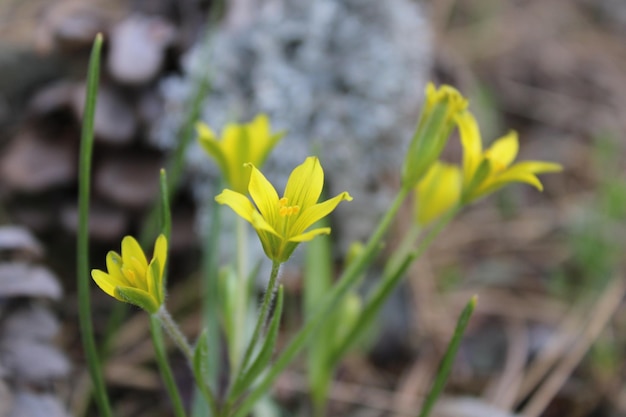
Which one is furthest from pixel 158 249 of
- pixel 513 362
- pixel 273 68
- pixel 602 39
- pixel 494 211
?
pixel 602 39

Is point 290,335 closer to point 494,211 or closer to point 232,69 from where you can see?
point 232,69

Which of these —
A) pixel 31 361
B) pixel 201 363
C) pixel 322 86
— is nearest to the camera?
pixel 201 363

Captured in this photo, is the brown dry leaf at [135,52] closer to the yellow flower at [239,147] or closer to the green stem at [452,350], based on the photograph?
the yellow flower at [239,147]

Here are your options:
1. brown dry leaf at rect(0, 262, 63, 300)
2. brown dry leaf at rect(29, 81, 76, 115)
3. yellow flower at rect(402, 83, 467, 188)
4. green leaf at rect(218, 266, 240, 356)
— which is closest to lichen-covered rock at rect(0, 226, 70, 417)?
brown dry leaf at rect(0, 262, 63, 300)

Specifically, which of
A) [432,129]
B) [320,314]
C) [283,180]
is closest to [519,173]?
[432,129]

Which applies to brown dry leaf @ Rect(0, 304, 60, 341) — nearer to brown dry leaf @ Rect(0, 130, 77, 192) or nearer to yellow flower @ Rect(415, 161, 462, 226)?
brown dry leaf @ Rect(0, 130, 77, 192)

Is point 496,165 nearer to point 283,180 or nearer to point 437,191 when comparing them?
point 437,191
